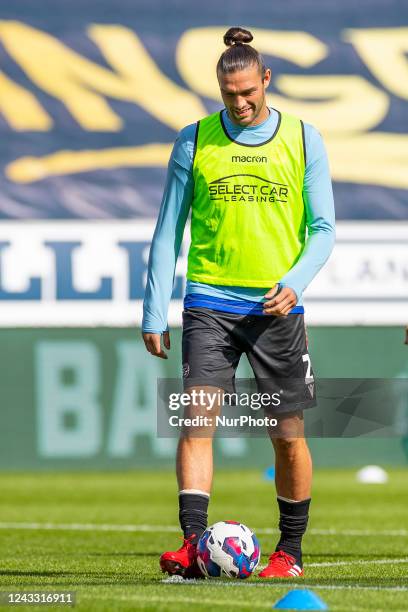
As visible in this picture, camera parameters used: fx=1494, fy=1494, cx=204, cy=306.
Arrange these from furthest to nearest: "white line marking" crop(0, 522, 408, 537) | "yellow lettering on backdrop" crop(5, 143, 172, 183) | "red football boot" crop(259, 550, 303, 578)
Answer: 1. "yellow lettering on backdrop" crop(5, 143, 172, 183)
2. "white line marking" crop(0, 522, 408, 537)
3. "red football boot" crop(259, 550, 303, 578)

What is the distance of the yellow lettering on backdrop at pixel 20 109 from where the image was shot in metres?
18.7

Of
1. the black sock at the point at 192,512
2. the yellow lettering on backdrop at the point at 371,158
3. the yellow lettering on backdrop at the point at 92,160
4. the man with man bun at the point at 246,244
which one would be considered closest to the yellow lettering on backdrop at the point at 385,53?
the yellow lettering on backdrop at the point at 371,158

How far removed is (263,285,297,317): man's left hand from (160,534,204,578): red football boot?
3.13ft

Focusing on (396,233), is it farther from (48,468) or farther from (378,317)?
(48,468)

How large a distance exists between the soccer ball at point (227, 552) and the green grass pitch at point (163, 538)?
3.4 inches

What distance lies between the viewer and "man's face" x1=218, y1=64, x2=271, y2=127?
6.00 m

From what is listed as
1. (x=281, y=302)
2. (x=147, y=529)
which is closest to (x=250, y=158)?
(x=281, y=302)

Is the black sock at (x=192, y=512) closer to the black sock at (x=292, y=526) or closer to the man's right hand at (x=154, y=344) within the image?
the black sock at (x=292, y=526)

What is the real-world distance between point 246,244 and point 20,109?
13.0 meters

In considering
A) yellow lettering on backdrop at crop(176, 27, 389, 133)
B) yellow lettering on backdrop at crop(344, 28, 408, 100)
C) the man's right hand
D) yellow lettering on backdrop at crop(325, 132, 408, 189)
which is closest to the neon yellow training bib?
the man's right hand

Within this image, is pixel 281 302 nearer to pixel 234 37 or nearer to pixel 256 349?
pixel 256 349

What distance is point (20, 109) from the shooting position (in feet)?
61.5

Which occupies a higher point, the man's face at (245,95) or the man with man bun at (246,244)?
the man's face at (245,95)

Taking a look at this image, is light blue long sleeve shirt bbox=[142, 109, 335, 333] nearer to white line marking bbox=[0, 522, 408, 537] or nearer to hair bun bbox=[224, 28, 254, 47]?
hair bun bbox=[224, 28, 254, 47]
